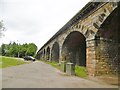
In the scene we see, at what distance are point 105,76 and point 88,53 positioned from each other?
7.61ft

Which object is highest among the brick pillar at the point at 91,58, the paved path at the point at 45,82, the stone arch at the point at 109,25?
the stone arch at the point at 109,25

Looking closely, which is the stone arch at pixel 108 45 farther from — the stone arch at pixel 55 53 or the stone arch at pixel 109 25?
the stone arch at pixel 55 53

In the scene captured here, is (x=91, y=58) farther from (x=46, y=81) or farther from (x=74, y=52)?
(x=74, y=52)

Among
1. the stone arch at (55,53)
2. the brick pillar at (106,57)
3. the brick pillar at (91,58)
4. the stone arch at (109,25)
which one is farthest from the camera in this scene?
the stone arch at (55,53)

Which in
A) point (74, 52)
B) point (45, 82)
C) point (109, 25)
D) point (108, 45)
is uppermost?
point (109, 25)

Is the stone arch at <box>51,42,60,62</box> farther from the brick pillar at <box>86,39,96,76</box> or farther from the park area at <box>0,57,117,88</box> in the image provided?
the brick pillar at <box>86,39,96,76</box>

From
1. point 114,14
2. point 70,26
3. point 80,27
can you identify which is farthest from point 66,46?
point 114,14

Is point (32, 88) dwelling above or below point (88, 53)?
below

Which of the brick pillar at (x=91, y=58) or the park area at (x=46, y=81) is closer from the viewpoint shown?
the park area at (x=46, y=81)

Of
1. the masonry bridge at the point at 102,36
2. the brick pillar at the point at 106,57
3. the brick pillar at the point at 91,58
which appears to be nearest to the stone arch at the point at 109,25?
the masonry bridge at the point at 102,36

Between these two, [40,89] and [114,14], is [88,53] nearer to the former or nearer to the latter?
[114,14]

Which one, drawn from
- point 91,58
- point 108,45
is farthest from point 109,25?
point 91,58

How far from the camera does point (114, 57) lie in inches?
635

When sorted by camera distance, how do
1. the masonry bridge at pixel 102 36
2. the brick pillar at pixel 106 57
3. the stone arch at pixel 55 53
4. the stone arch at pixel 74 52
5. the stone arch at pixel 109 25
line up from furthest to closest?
Result: 1. the stone arch at pixel 55 53
2. the stone arch at pixel 74 52
3. the brick pillar at pixel 106 57
4. the masonry bridge at pixel 102 36
5. the stone arch at pixel 109 25
